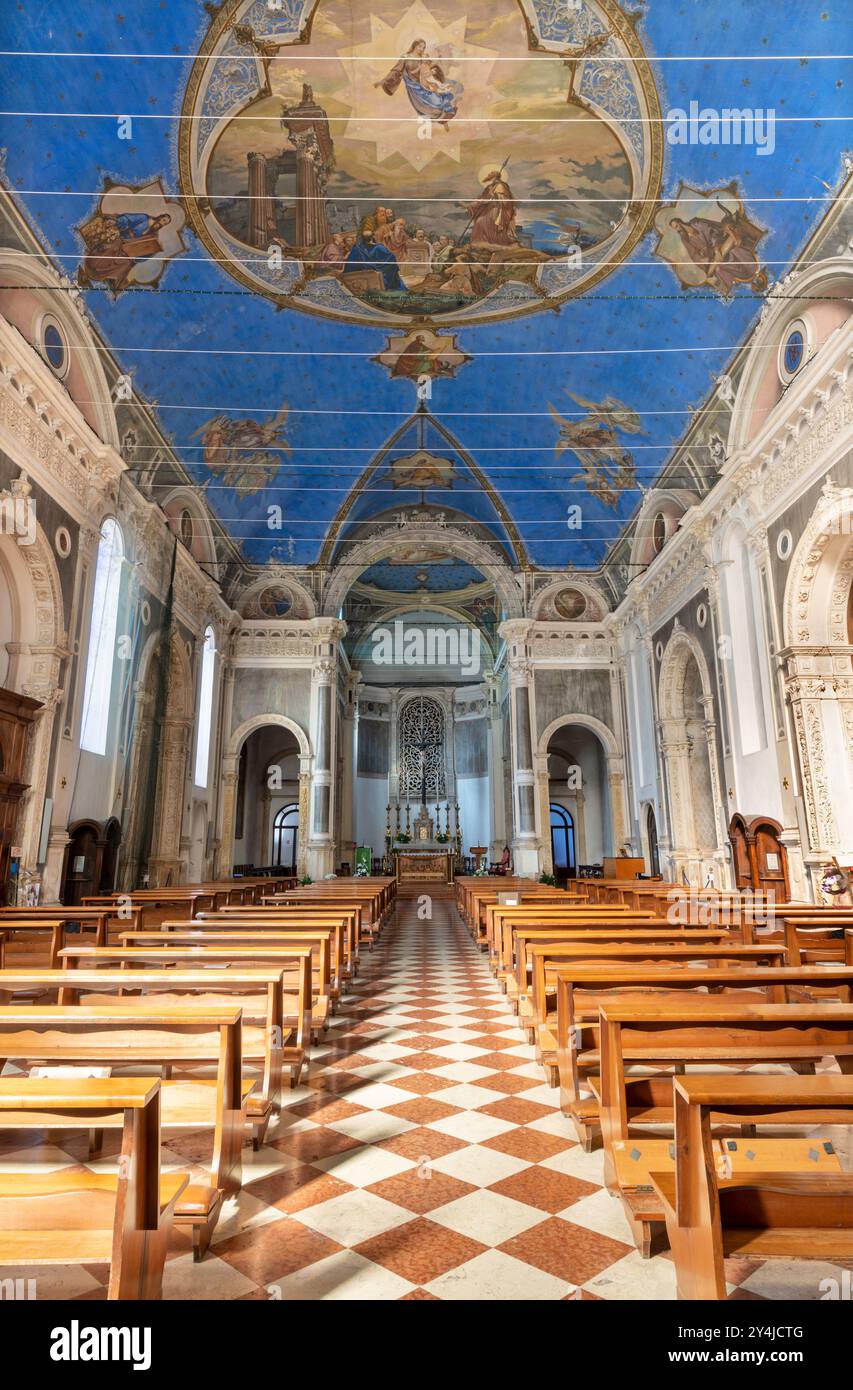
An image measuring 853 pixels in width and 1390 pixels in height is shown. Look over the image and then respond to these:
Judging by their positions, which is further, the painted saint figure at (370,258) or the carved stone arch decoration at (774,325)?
the painted saint figure at (370,258)

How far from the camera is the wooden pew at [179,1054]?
2.47 m

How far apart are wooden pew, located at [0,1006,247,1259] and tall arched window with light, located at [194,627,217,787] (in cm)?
1633

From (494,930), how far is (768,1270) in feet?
20.0

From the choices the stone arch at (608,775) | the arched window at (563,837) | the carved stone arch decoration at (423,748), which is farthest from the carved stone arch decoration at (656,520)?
the carved stone arch decoration at (423,748)

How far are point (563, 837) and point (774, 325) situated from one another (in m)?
20.5

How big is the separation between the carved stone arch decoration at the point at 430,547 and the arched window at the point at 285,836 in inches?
395

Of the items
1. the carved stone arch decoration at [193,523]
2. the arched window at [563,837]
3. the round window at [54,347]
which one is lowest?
the arched window at [563,837]

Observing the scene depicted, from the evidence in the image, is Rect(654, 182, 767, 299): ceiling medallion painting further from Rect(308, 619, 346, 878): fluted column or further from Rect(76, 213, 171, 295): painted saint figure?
Rect(308, 619, 346, 878): fluted column

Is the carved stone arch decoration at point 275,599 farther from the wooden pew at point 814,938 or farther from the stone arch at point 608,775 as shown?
the wooden pew at point 814,938

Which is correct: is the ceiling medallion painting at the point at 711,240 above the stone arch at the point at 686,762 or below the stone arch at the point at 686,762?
above

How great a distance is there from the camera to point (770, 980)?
12.0 ft

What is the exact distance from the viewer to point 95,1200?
2.14 meters

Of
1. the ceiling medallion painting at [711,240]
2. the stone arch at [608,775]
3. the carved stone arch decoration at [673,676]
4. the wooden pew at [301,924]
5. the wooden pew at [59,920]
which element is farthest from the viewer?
the stone arch at [608,775]
